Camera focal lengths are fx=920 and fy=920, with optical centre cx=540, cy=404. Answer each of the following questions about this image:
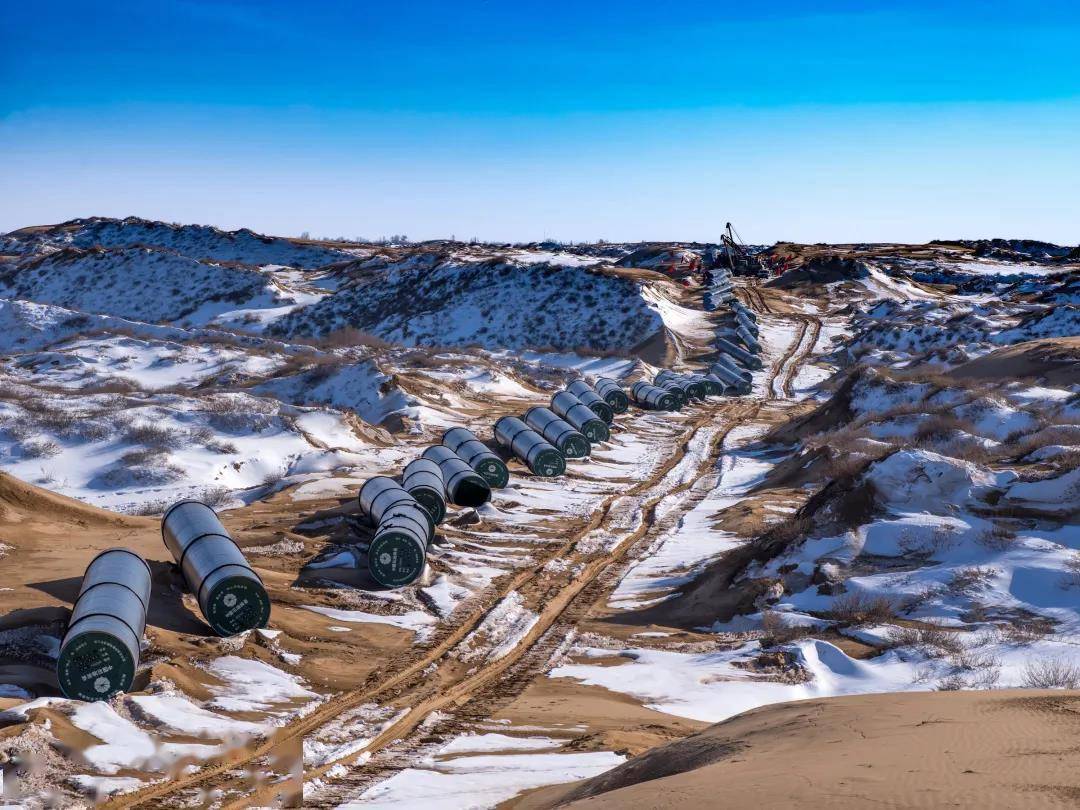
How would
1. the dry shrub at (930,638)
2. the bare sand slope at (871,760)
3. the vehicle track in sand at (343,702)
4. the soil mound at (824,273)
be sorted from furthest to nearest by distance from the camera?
the soil mound at (824,273) → the dry shrub at (930,638) → the vehicle track in sand at (343,702) → the bare sand slope at (871,760)

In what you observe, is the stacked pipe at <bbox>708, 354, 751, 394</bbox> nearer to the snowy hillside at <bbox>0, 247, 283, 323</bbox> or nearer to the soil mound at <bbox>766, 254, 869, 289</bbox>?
the soil mound at <bbox>766, 254, 869, 289</bbox>

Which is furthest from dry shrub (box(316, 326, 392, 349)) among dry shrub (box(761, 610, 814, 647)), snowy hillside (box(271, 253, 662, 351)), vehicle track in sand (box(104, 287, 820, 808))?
dry shrub (box(761, 610, 814, 647))

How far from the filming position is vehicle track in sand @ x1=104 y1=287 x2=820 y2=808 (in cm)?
1244

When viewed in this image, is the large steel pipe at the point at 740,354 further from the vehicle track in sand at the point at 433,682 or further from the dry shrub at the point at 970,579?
the dry shrub at the point at 970,579

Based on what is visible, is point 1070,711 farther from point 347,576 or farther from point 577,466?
point 577,466

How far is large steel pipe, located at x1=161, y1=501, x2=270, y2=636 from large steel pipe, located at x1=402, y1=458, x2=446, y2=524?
7873mm

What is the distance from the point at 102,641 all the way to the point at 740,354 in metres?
59.4

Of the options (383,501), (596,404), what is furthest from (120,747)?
(596,404)

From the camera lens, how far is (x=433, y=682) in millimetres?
17484

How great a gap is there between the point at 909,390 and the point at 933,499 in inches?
808

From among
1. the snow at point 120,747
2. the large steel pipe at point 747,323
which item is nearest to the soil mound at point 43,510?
the snow at point 120,747

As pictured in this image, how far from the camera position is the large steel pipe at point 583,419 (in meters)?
42.9

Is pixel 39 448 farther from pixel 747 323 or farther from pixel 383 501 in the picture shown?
pixel 747 323

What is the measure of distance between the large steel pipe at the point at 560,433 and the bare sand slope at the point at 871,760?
89.5 ft
